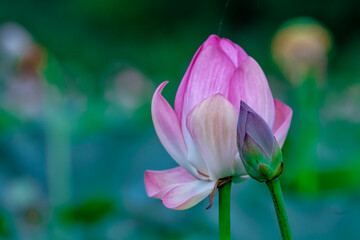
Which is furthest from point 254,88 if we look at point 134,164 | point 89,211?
point 134,164

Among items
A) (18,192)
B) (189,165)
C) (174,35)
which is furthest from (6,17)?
(189,165)

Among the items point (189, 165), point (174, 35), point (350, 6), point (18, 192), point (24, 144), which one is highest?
point (174, 35)

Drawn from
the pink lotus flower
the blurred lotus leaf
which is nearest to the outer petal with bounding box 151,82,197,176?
the pink lotus flower

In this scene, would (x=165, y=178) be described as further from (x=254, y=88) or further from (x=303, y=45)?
(x=303, y=45)

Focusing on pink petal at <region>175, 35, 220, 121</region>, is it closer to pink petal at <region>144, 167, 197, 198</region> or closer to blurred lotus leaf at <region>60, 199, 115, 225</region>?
pink petal at <region>144, 167, 197, 198</region>

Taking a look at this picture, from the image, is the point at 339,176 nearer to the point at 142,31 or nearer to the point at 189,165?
the point at 189,165

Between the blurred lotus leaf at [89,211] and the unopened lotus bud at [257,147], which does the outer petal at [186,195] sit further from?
the blurred lotus leaf at [89,211]
